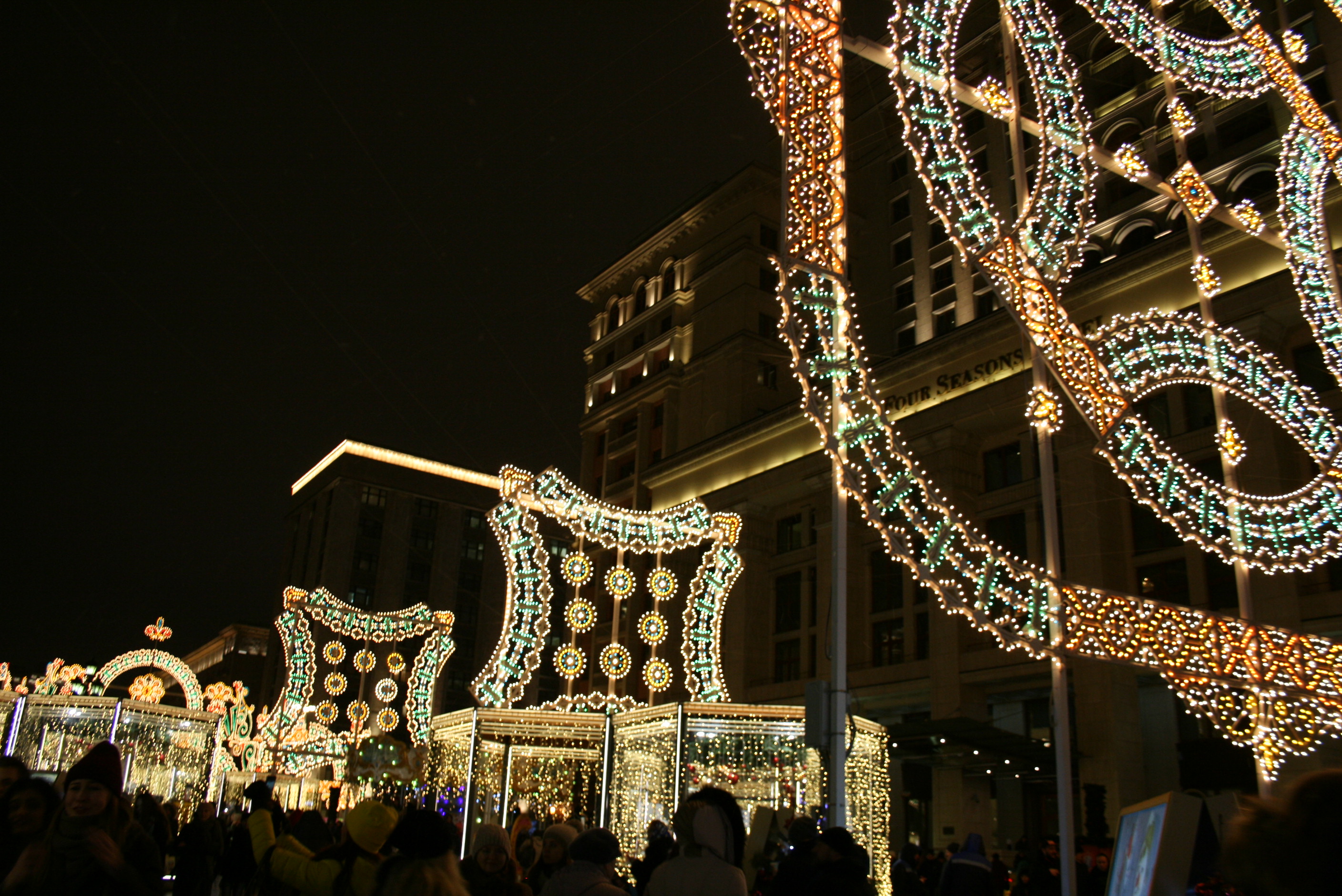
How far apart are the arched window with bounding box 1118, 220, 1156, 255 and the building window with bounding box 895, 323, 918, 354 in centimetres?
897

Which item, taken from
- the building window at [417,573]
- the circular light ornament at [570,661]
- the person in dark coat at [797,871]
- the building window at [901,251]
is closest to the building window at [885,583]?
the building window at [901,251]

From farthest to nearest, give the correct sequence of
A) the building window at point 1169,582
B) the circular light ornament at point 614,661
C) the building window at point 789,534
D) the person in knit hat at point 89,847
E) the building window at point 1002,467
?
the building window at point 789,534
the building window at point 1002,467
the building window at point 1169,582
the circular light ornament at point 614,661
the person in knit hat at point 89,847

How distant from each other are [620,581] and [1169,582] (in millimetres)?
15202

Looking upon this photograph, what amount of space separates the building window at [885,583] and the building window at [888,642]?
Result: 45 centimetres

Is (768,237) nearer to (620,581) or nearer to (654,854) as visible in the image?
(620,581)

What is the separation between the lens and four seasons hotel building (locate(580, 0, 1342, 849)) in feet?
77.6

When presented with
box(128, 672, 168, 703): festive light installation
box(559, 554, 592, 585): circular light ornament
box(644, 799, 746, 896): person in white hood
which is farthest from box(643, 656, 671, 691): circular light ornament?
box(128, 672, 168, 703): festive light installation

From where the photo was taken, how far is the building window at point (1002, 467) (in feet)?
99.6

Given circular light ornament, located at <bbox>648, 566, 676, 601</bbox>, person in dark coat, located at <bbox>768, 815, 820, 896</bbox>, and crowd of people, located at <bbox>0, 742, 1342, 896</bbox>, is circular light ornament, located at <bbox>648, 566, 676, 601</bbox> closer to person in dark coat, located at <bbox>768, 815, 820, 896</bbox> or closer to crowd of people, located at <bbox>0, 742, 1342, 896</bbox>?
crowd of people, located at <bbox>0, 742, 1342, 896</bbox>

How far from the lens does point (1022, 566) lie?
789 centimetres

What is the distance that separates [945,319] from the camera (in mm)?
36344

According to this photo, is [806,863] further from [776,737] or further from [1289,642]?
[776,737]

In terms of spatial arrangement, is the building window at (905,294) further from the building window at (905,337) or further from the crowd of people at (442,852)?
the crowd of people at (442,852)

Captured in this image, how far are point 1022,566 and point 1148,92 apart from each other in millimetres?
26146
